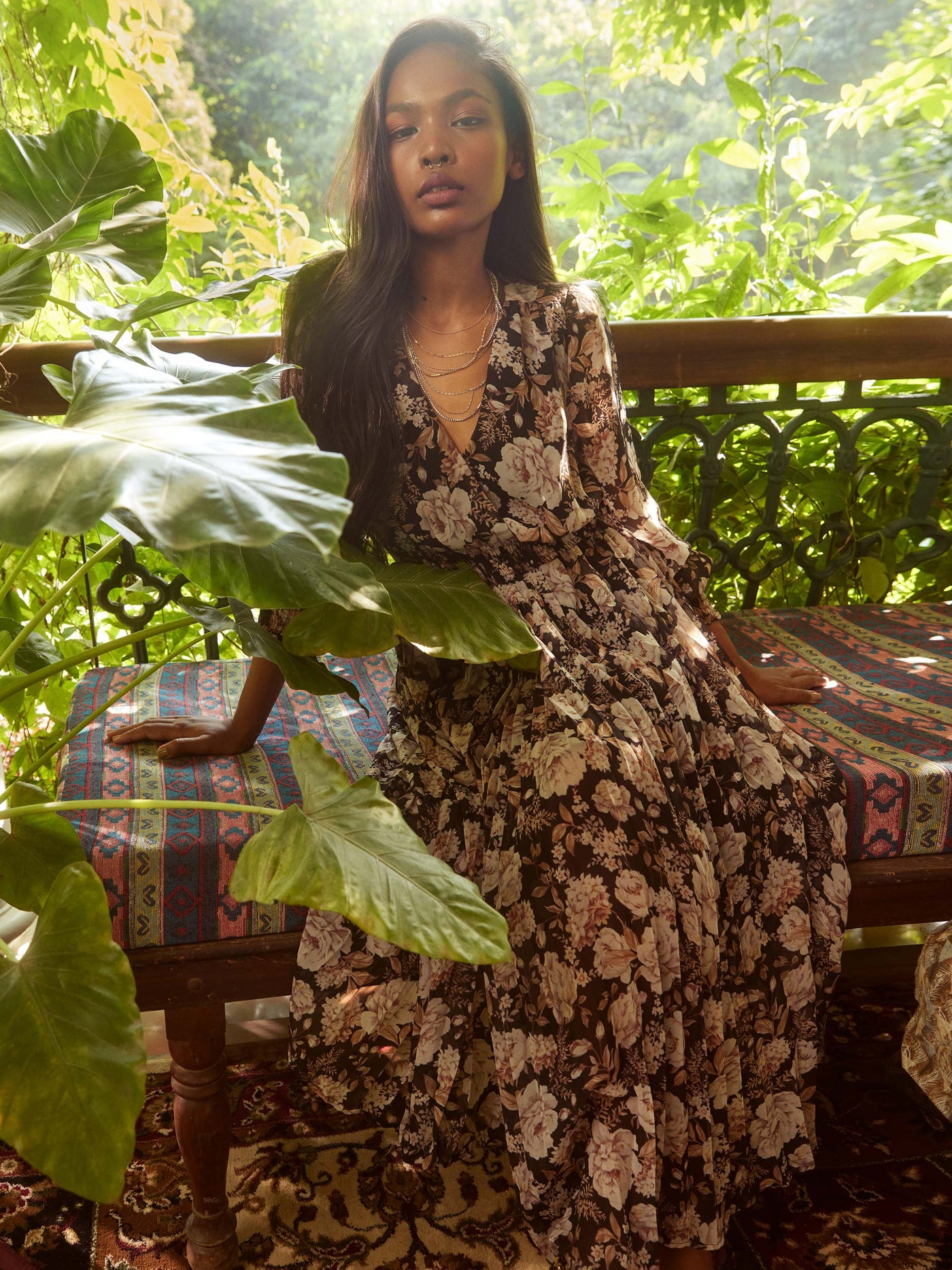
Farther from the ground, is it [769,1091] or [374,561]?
[374,561]

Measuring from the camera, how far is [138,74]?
2.31 meters

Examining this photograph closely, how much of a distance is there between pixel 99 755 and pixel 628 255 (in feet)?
5.23

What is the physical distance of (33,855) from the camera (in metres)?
1.09

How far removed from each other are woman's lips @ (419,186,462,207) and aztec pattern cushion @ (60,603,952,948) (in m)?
0.77

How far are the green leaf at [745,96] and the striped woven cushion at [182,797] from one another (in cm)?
165

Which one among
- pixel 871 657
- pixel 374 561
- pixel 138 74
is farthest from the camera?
pixel 138 74

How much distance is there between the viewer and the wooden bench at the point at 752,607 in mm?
1280

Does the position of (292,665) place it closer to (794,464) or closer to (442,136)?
(442,136)

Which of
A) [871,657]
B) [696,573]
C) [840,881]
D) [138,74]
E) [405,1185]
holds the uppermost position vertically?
[138,74]

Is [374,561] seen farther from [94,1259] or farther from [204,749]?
[94,1259]

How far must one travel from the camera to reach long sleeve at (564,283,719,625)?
1.59 metres

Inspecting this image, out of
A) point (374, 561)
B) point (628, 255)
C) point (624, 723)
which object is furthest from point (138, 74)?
point (624, 723)

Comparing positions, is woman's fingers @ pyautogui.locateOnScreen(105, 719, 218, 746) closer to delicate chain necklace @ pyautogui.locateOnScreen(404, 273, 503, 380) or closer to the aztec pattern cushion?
the aztec pattern cushion

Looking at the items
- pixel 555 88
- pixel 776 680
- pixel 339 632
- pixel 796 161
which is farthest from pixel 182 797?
pixel 796 161
